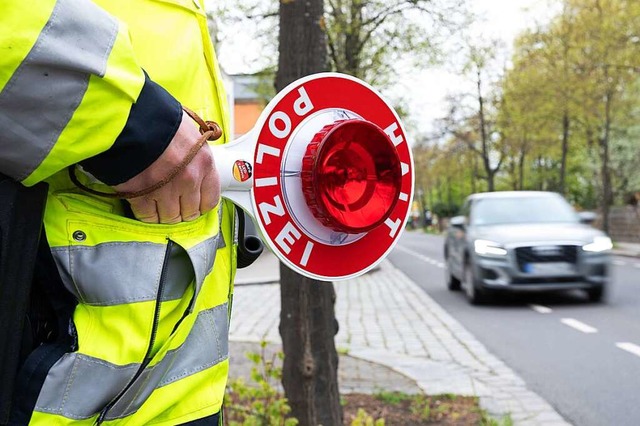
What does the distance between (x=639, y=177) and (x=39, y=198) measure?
145 feet

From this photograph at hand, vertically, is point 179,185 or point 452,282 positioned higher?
point 179,185

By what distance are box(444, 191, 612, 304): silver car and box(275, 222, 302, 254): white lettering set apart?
30.6 feet

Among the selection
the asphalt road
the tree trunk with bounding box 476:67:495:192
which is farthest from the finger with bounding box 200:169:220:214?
the tree trunk with bounding box 476:67:495:192

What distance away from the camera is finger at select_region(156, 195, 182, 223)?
1174 mm

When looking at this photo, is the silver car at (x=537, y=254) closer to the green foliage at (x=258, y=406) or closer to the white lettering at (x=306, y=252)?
the green foliage at (x=258, y=406)

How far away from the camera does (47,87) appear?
1.02 m

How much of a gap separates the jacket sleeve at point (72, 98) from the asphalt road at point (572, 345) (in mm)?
3086

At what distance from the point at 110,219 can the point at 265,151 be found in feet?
1.05

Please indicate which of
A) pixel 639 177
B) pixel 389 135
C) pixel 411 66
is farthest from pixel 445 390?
pixel 639 177

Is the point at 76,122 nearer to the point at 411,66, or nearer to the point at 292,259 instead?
the point at 292,259

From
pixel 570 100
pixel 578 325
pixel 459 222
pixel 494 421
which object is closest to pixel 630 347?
pixel 578 325

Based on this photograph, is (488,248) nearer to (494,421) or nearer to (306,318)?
(494,421)

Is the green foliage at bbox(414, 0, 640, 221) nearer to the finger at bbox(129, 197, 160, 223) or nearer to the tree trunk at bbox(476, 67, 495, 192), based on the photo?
the tree trunk at bbox(476, 67, 495, 192)

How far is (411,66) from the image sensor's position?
1491 cm
